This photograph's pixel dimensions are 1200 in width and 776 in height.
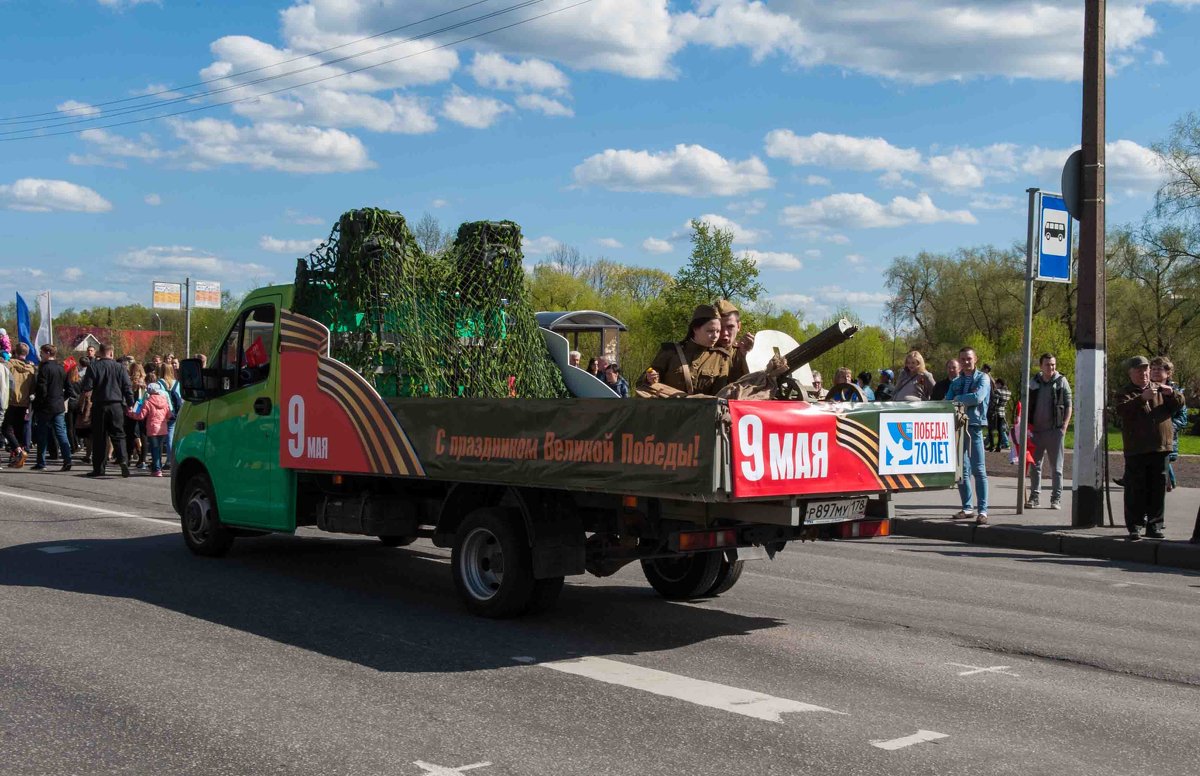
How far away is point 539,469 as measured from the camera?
6727mm

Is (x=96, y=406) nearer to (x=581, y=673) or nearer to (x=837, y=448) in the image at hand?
(x=581, y=673)

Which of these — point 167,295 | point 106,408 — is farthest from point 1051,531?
point 167,295

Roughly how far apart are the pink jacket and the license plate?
47.1 ft

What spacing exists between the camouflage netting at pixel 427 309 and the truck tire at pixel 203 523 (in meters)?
1.75

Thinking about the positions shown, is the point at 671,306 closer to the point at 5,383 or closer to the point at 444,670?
the point at 5,383

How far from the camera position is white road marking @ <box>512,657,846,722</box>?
17.8 feet

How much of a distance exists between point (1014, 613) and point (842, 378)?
5.43 meters

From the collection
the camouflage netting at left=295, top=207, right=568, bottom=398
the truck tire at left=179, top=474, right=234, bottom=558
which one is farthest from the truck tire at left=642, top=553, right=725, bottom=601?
the truck tire at left=179, top=474, right=234, bottom=558

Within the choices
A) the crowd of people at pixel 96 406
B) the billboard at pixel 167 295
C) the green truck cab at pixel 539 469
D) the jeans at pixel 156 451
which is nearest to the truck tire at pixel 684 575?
the green truck cab at pixel 539 469

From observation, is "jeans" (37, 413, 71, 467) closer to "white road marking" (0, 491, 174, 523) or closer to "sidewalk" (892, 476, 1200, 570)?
"white road marking" (0, 491, 174, 523)

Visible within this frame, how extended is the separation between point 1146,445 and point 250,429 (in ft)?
28.8

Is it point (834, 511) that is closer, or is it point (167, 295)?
point (834, 511)

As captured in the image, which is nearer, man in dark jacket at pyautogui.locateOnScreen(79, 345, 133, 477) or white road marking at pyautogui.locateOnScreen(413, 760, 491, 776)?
white road marking at pyautogui.locateOnScreen(413, 760, 491, 776)

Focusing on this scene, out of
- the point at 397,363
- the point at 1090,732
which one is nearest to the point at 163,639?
the point at 397,363
